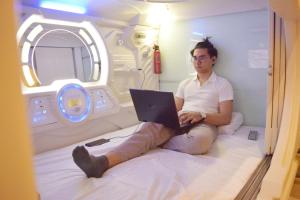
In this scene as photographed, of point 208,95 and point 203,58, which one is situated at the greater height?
point 203,58

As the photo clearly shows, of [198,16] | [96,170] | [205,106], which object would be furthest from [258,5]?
[96,170]

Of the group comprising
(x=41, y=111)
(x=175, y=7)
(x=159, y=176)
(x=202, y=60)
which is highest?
(x=175, y=7)

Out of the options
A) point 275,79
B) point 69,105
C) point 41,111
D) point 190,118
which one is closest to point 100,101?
point 69,105

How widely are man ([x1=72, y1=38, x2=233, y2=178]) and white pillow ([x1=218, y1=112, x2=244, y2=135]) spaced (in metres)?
0.06

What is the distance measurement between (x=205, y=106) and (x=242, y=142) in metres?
0.43

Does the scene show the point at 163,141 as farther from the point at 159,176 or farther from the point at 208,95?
the point at 208,95

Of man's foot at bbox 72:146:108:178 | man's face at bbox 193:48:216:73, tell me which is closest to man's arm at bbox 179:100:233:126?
man's face at bbox 193:48:216:73

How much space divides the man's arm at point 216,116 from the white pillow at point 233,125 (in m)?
0.05

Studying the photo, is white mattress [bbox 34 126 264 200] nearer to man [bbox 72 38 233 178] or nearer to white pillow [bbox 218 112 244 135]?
man [bbox 72 38 233 178]

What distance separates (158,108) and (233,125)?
31.2 inches

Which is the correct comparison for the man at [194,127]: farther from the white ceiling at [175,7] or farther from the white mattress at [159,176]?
the white ceiling at [175,7]

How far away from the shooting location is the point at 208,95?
204 centimetres

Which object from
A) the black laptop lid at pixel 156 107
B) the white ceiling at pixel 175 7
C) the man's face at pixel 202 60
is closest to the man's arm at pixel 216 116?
the black laptop lid at pixel 156 107

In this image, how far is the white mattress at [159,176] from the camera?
1.11m
